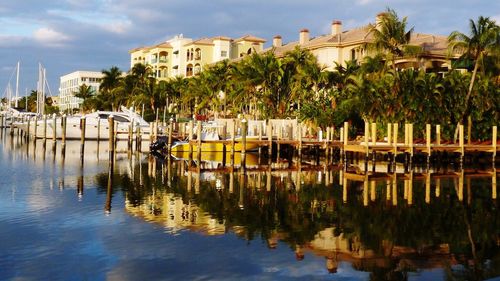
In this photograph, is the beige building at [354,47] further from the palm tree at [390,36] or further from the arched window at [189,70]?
the arched window at [189,70]

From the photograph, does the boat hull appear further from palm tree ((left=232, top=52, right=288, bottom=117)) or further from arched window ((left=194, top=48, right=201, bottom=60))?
arched window ((left=194, top=48, right=201, bottom=60))

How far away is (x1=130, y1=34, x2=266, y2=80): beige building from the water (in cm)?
5622

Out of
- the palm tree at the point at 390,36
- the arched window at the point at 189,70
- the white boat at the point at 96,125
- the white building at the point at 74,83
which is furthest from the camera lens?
the white building at the point at 74,83

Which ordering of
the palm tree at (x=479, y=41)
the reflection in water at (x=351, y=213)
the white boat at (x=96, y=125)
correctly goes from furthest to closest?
the white boat at (x=96, y=125)
the palm tree at (x=479, y=41)
the reflection in water at (x=351, y=213)

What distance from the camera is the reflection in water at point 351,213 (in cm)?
1527

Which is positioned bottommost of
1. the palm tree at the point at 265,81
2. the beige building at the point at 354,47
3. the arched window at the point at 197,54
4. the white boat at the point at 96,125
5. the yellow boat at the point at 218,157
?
the yellow boat at the point at 218,157

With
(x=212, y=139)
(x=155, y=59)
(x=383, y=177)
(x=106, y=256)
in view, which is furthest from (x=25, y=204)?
(x=155, y=59)

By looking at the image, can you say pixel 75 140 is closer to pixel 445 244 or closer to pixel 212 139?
pixel 212 139

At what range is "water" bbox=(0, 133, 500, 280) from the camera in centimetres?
1384

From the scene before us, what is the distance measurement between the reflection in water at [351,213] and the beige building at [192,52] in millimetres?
54111

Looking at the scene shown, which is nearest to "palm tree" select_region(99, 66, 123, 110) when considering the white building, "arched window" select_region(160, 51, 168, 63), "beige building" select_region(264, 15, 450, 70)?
A: "arched window" select_region(160, 51, 168, 63)

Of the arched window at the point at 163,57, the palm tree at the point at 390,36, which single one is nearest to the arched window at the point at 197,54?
the arched window at the point at 163,57

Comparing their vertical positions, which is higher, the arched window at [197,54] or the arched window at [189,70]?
the arched window at [197,54]

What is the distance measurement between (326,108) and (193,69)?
45.0m
